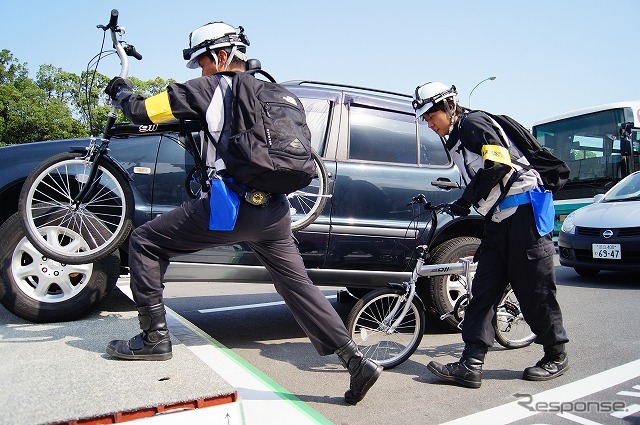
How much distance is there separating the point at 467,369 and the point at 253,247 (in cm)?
159

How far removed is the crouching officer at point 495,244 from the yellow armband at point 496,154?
29 mm

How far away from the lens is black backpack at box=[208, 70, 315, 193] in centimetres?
264

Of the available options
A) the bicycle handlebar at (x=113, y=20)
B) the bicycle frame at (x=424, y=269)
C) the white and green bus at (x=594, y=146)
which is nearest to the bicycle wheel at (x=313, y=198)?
the bicycle frame at (x=424, y=269)

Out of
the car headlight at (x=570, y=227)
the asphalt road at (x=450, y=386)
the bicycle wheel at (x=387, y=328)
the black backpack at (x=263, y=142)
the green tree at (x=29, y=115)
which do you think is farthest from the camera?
the green tree at (x=29, y=115)

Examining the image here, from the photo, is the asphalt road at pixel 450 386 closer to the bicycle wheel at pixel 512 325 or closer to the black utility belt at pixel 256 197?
the bicycle wheel at pixel 512 325

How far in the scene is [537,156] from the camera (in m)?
3.54

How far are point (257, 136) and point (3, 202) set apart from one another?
7.58ft

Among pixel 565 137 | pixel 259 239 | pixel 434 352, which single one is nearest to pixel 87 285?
pixel 259 239

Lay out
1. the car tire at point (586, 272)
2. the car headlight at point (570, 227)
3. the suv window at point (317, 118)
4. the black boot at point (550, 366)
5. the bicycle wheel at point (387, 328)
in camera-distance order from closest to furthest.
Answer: the black boot at point (550, 366) < the bicycle wheel at point (387, 328) < the suv window at point (317, 118) < the car headlight at point (570, 227) < the car tire at point (586, 272)

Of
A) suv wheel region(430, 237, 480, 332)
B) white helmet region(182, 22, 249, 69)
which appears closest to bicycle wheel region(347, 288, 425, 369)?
suv wheel region(430, 237, 480, 332)

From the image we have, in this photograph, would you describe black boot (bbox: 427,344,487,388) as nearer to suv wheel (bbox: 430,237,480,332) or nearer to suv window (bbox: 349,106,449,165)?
suv wheel (bbox: 430,237,480,332)

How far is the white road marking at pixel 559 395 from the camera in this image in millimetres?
2912

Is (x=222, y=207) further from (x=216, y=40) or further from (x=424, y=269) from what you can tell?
(x=424, y=269)

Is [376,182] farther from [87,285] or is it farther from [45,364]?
[45,364]
